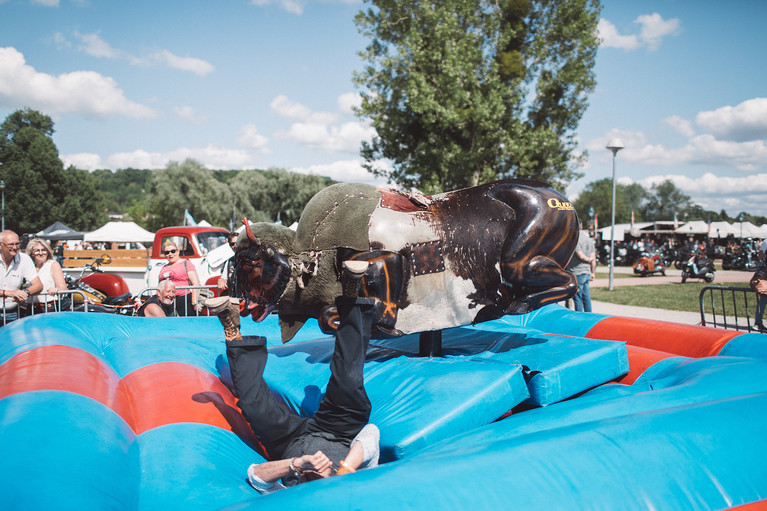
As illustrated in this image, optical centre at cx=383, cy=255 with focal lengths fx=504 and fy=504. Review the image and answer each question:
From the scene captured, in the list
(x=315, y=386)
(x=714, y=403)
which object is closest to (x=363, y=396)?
(x=315, y=386)

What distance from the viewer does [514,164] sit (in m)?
14.9

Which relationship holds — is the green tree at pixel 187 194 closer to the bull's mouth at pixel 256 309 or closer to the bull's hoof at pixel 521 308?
the bull's mouth at pixel 256 309

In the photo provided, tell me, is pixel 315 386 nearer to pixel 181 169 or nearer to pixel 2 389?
pixel 2 389

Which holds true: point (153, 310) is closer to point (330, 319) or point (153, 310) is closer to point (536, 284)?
point (330, 319)

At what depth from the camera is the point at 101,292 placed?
975 cm

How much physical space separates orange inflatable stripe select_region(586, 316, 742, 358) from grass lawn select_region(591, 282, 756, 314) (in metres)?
6.49

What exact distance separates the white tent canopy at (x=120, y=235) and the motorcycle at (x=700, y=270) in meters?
18.8

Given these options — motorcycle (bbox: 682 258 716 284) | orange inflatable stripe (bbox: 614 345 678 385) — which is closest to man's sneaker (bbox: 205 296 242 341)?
orange inflatable stripe (bbox: 614 345 678 385)

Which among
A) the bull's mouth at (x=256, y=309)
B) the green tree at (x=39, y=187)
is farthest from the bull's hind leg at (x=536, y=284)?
the green tree at (x=39, y=187)

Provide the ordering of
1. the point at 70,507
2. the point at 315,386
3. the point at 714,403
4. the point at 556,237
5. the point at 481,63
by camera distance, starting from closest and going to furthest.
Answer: the point at 70,507 → the point at 714,403 → the point at 315,386 → the point at 556,237 → the point at 481,63

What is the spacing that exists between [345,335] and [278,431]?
59cm

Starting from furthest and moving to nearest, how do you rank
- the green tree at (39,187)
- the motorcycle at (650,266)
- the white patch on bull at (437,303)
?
the green tree at (39,187) < the motorcycle at (650,266) < the white patch on bull at (437,303)

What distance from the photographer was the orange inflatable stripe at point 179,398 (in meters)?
2.88

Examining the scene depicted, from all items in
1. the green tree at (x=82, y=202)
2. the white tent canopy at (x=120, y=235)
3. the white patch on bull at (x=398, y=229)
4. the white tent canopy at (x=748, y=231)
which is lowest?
the white patch on bull at (x=398, y=229)
